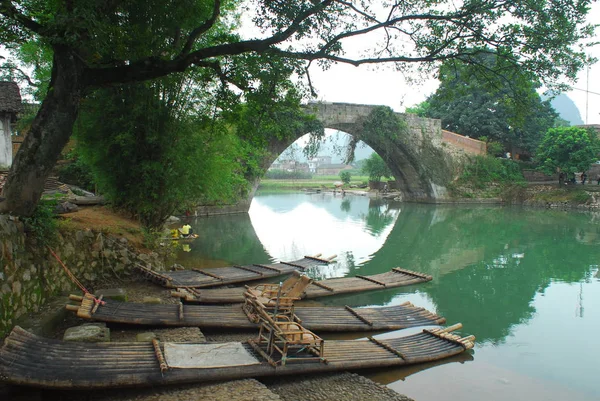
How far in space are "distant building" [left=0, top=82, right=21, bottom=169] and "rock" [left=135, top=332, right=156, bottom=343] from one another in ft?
30.2

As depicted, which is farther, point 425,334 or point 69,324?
point 425,334

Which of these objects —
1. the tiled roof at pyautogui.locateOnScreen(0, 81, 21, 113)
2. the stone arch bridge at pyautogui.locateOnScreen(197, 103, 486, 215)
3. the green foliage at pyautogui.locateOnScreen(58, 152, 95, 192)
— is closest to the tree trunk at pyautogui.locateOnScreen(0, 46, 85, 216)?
the tiled roof at pyautogui.locateOnScreen(0, 81, 21, 113)

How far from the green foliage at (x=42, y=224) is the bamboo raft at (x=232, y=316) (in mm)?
870

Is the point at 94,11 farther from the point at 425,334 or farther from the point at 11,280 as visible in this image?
the point at 425,334

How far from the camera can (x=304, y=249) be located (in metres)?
13.0

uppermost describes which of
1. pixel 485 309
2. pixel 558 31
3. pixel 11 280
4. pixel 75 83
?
pixel 558 31

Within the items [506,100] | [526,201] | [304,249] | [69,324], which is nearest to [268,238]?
[304,249]

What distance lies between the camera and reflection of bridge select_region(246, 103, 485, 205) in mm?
23672

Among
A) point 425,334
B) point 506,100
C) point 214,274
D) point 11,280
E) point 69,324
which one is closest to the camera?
point 11,280

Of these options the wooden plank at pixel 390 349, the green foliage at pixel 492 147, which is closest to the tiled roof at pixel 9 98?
the wooden plank at pixel 390 349

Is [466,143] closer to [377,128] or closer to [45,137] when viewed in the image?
[377,128]

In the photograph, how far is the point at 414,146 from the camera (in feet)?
87.0

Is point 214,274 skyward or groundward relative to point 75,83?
groundward

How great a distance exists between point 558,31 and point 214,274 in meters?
6.83
